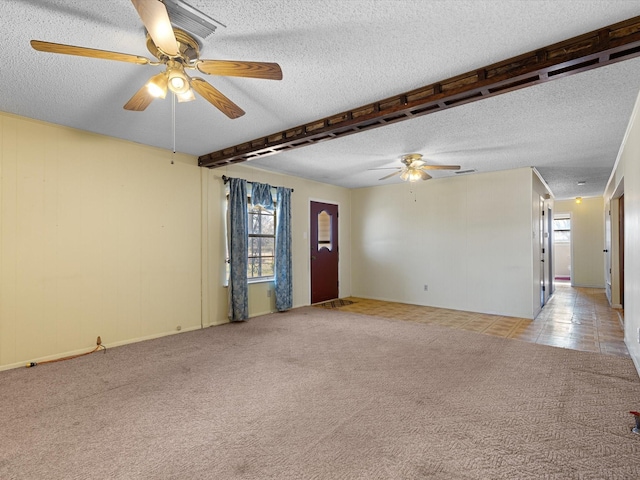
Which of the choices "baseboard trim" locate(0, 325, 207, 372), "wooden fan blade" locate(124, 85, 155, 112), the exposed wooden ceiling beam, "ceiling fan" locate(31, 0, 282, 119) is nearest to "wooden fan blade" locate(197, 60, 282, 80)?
"ceiling fan" locate(31, 0, 282, 119)

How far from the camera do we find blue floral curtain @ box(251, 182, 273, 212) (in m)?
5.60

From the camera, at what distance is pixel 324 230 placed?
7.21 metres

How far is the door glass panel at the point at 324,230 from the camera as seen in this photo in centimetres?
709

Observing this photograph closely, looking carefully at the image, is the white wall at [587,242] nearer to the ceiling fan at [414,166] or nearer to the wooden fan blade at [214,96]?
the ceiling fan at [414,166]

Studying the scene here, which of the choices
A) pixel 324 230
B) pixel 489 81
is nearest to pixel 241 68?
pixel 489 81

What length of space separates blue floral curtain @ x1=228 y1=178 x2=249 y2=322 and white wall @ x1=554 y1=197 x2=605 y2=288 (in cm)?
932

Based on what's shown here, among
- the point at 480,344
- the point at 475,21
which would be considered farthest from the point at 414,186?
the point at 475,21

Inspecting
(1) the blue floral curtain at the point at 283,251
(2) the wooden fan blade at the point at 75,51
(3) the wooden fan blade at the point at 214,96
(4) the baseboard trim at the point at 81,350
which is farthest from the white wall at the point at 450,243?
(2) the wooden fan blade at the point at 75,51

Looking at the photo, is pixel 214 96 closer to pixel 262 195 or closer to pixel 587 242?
pixel 262 195

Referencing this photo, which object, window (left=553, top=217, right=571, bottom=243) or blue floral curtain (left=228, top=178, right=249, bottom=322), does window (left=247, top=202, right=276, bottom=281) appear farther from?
window (left=553, top=217, right=571, bottom=243)

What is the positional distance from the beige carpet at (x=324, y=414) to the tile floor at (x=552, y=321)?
0.57 metres

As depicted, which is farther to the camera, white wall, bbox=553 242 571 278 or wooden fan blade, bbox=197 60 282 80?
white wall, bbox=553 242 571 278

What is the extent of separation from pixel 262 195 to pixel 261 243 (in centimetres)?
85

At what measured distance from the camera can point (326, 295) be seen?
716 centimetres
